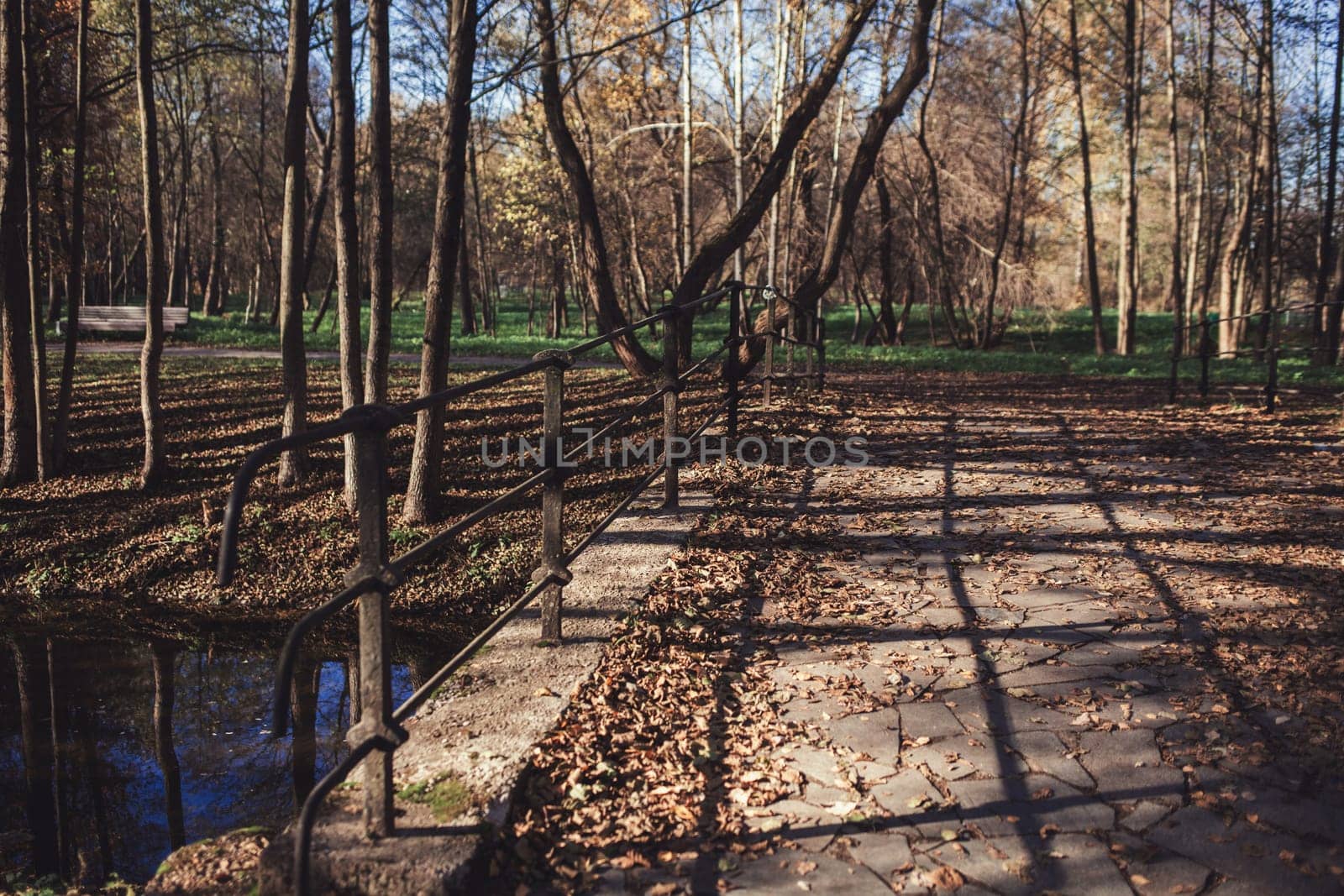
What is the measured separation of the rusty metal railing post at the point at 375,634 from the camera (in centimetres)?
240

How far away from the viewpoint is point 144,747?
5.10m

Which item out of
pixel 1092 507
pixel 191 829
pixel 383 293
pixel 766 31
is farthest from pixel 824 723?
pixel 766 31

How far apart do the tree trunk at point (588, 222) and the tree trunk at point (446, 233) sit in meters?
4.81

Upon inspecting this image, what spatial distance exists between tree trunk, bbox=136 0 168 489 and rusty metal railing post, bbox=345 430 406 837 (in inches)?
283

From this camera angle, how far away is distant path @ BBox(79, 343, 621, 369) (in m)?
18.2

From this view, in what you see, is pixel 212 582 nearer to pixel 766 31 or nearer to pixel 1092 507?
pixel 1092 507

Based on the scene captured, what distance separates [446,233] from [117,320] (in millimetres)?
19544

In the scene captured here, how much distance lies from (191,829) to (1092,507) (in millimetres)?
5333

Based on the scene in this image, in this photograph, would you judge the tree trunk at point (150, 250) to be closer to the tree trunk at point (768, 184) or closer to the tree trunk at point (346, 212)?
the tree trunk at point (346, 212)

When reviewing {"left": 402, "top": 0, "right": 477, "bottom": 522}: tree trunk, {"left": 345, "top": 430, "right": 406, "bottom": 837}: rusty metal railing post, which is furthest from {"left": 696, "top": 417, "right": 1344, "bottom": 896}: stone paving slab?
{"left": 402, "top": 0, "right": 477, "bottom": 522}: tree trunk

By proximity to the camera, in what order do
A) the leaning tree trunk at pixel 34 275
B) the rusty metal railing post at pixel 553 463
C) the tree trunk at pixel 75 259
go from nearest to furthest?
the rusty metal railing post at pixel 553 463 < the tree trunk at pixel 75 259 < the leaning tree trunk at pixel 34 275

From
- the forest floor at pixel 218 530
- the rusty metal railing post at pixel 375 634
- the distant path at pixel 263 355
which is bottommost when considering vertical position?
the forest floor at pixel 218 530

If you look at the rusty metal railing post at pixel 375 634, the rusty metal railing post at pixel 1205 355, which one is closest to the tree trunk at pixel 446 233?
the rusty metal railing post at pixel 375 634

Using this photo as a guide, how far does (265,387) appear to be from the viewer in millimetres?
14148
